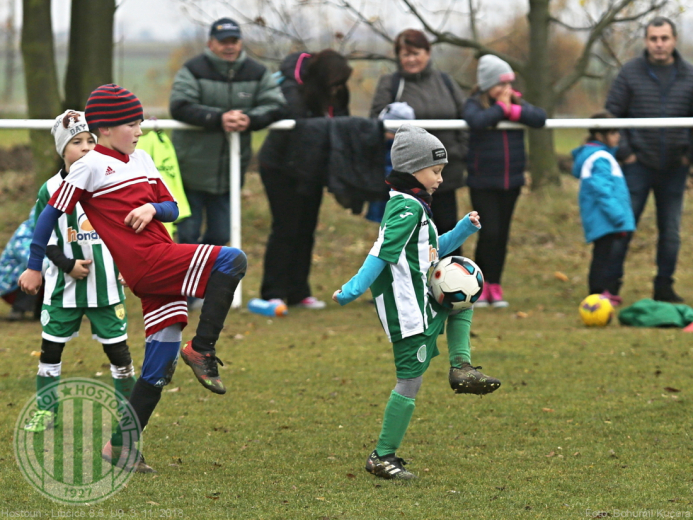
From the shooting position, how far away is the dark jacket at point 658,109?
9055 millimetres

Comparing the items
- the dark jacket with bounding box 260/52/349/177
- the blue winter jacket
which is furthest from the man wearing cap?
the blue winter jacket

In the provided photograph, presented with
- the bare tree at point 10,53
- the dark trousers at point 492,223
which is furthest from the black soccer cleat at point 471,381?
the bare tree at point 10,53

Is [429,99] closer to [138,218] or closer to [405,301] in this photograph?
[405,301]

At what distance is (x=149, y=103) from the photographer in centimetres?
2509

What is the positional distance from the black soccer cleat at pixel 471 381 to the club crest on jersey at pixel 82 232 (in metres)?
2.14

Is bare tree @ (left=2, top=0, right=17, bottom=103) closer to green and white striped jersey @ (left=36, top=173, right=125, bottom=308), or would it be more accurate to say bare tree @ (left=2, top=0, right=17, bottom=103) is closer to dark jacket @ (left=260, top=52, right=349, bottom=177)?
dark jacket @ (left=260, top=52, right=349, bottom=177)

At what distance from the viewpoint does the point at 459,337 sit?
4754 millimetres

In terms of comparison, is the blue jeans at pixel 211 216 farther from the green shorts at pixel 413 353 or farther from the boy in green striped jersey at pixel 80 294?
the green shorts at pixel 413 353

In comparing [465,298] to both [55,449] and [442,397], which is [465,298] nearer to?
[442,397]

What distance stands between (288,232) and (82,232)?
12.8 ft

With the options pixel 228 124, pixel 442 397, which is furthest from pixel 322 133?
pixel 442 397

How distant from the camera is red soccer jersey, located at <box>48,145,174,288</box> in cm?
440

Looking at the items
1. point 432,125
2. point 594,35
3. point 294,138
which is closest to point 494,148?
point 432,125

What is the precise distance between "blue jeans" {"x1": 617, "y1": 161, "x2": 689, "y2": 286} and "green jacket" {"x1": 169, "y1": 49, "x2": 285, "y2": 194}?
3470mm
